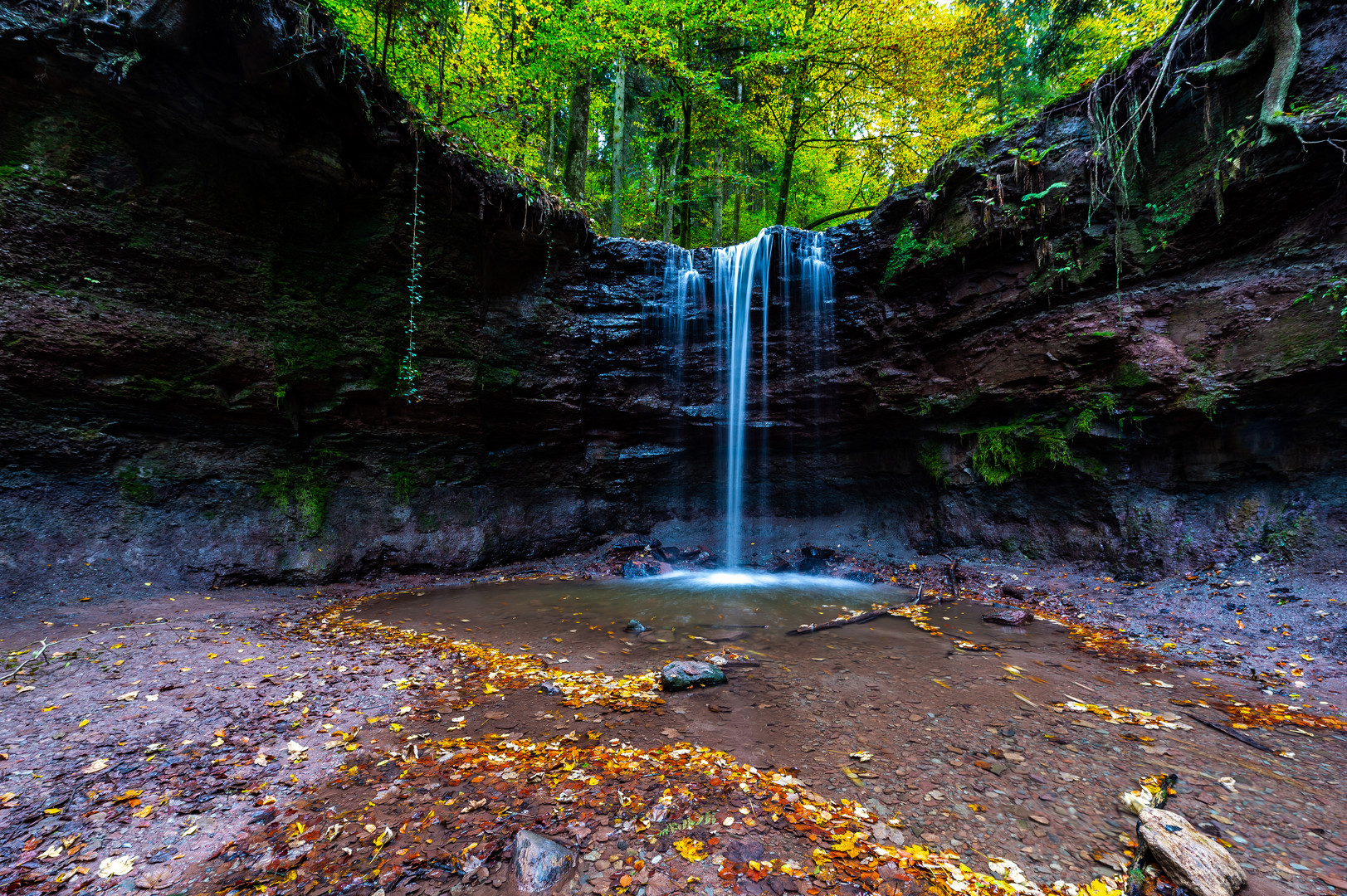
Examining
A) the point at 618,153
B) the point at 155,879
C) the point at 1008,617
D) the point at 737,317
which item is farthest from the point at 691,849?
the point at 618,153

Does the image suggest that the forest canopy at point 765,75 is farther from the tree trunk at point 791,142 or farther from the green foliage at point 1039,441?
the green foliage at point 1039,441

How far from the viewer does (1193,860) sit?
1.88m

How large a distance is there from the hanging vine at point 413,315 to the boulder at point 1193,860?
29.2ft

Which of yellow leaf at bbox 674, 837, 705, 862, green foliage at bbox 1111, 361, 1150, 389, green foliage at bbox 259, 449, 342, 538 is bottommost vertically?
yellow leaf at bbox 674, 837, 705, 862

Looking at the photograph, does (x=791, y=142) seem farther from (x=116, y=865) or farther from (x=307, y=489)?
(x=116, y=865)

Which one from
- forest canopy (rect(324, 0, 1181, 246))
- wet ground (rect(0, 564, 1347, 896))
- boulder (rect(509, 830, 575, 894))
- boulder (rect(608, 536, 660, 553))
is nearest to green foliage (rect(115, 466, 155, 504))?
wet ground (rect(0, 564, 1347, 896))

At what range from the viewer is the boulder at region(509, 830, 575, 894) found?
1910 millimetres

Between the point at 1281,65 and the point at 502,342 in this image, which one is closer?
the point at 1281,65

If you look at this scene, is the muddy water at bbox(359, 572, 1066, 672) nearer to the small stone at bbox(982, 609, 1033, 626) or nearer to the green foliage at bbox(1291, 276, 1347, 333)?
the small stone at bbox(982, 609, 1033, 626)

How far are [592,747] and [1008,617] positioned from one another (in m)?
5.40

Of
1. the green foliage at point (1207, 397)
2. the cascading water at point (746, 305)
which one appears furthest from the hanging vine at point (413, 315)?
the green foliage at point (1207, 397)

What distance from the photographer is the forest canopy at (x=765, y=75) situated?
9.02 metres

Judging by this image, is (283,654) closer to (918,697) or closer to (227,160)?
(918,697)

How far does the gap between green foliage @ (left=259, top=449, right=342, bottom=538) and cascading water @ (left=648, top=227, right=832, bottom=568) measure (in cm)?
674
